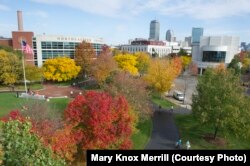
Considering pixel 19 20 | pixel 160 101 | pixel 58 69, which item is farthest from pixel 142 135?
pixel 19 20

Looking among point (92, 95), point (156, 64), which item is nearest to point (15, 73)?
point (156, 64)

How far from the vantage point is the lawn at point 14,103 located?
30.1 meters

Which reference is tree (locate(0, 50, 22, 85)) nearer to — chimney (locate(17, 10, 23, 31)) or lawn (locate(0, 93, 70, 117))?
lawn (locate(0, 93, 70, 117))

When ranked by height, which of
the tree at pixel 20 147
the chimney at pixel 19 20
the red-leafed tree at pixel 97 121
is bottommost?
the red-leafed tree at pixel 97 121

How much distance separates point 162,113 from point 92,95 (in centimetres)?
1740

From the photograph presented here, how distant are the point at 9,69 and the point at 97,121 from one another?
114 feet

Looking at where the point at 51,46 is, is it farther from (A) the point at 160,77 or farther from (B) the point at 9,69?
(A) the point at 160,77

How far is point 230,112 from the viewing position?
20.6 m

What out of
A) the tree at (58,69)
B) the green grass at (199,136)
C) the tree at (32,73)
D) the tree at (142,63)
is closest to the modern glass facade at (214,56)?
the tree at (142,63)

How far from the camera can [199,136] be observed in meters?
24.9

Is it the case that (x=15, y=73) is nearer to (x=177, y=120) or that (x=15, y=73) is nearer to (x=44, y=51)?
(x=44, y=51)

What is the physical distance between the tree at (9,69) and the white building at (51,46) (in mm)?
15223

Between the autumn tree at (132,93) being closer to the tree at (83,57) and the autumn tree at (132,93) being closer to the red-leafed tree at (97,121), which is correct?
the red-leafed tree at (97,121)

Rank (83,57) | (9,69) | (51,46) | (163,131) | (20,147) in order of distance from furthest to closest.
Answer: (51,46) → (83,57) → (9,69) → (163,131) → (20,147)
